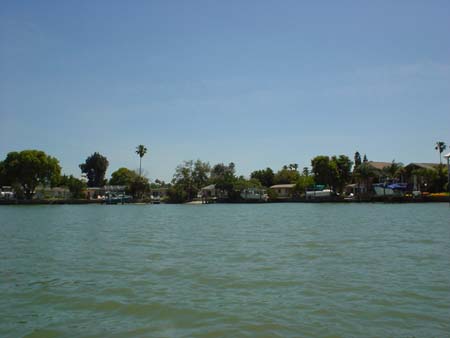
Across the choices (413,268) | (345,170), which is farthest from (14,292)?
(345,170)

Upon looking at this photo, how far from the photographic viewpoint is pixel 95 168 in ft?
508

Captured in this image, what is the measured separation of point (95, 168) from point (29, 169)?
179 ft

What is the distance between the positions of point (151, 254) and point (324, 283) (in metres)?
8.23

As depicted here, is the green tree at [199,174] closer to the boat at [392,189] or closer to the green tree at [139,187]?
the green tree at [139,187]

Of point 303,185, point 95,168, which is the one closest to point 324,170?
point 303,185

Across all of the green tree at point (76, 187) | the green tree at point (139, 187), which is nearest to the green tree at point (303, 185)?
the green tree at point (139, 187)

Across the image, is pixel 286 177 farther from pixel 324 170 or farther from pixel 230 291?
pixel 230 291

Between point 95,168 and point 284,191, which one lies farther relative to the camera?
point 95,168

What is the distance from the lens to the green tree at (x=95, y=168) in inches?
6073

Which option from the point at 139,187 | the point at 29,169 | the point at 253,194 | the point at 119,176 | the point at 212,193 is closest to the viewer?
the point at 29,169

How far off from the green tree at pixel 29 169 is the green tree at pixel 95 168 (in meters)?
47.9

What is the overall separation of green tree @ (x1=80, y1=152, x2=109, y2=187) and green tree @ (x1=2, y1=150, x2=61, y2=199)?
157 feet

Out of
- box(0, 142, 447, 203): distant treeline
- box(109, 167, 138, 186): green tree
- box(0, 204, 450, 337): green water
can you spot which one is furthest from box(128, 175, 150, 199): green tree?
box(0, 204, 450, 337): green water

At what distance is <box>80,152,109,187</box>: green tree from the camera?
154250mm
